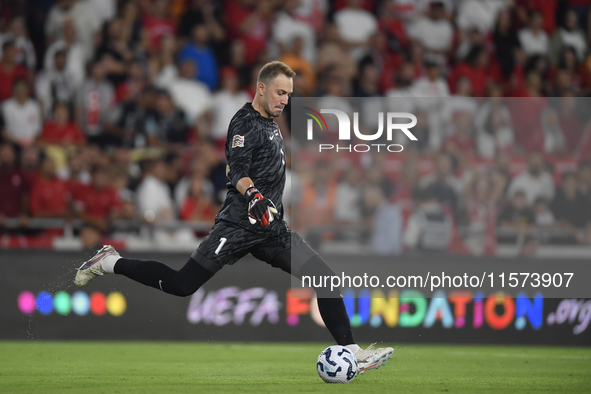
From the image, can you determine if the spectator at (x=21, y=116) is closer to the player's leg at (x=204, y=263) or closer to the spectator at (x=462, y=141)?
the spectator at (x=462, y=141)

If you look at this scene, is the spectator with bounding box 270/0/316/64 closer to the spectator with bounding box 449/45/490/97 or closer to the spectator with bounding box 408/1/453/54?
the spectator with bounding box 408/1/453/54

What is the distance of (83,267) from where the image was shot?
6984mm

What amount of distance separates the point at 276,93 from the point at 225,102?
21.4ft

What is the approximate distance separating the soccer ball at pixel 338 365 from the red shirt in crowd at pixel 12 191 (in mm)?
6196

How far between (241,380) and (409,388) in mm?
1282

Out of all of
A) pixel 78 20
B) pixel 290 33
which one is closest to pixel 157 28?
pixel 78 20

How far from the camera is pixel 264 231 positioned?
6348 mm

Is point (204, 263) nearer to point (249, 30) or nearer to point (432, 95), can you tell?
point (432, 95)

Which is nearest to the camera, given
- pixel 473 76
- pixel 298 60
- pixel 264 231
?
pixel 264 231

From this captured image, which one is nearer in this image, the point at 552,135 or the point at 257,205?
the point at 257,205

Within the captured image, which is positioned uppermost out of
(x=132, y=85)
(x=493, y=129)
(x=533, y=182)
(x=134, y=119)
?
(x=132, y=85)

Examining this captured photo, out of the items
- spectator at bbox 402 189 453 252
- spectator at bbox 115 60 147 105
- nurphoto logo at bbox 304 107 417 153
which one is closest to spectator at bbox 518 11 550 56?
nurphoto logo at bbox 304 107 417 153

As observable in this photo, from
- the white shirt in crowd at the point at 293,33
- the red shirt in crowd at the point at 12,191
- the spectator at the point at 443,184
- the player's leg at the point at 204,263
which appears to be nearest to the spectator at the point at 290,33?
the white shirt in crowd at the point at 293,33

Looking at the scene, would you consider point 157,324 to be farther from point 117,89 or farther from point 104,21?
point 104,21
